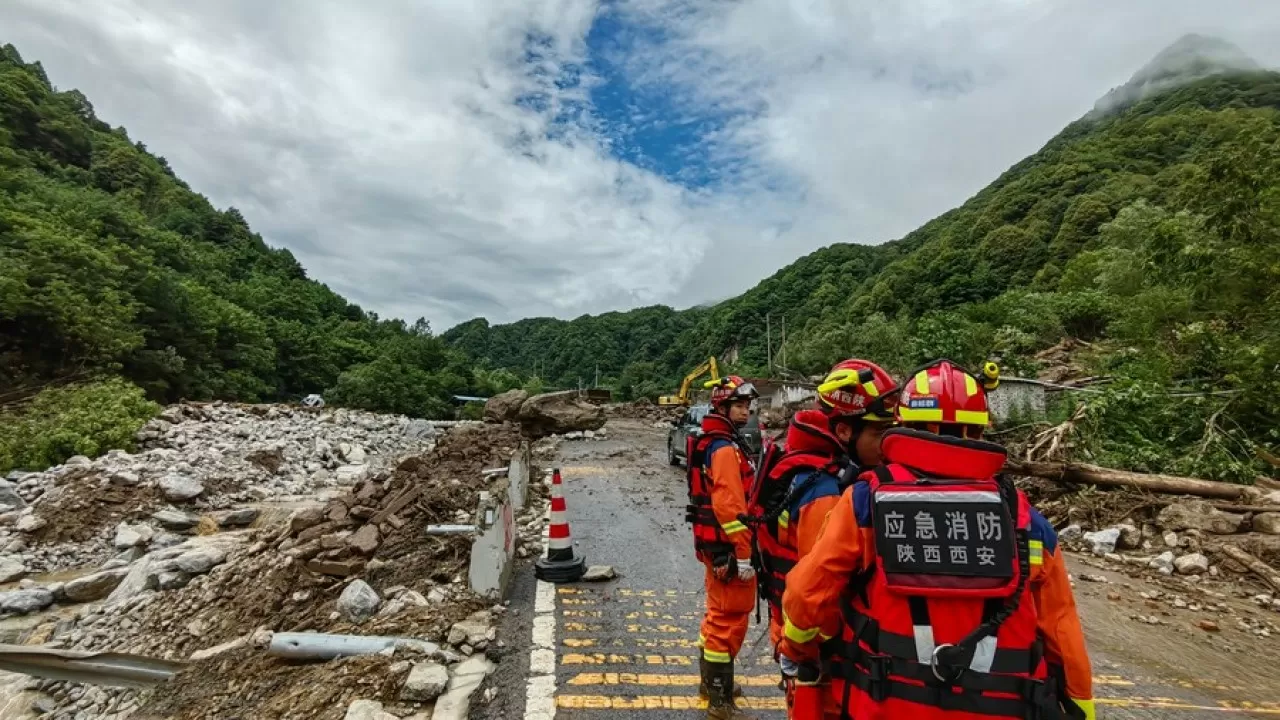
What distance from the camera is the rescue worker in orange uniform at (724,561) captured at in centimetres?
340

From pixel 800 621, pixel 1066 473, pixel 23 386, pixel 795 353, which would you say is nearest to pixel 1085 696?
pixel 800 621

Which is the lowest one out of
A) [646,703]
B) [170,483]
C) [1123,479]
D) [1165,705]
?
[1165,705]

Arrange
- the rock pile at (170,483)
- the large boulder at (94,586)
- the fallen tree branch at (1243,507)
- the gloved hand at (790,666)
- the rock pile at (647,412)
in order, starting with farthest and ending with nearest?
the rock pile at (647,412), the rock pile at (170,483), the large boulder at (94,586), the fallen tree branch at (1243,507), the gloved hand at (790,666)

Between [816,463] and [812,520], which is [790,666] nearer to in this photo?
[812,520]

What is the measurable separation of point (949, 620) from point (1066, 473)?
908 centimetres

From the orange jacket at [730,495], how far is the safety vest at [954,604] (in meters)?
1.60

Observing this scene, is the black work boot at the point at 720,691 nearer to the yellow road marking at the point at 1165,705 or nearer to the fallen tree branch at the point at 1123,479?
the yellow road marking at the point at 1165,705

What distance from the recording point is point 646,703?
11.9 feet

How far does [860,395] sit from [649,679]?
8.04 feet

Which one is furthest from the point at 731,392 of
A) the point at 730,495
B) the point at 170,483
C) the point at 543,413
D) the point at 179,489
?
the point at 543,413

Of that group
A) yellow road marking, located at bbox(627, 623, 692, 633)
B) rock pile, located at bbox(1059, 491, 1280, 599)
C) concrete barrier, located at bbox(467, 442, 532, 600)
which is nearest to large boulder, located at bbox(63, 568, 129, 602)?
concrete barrier, located at bbox(467, 442, 532, 600)

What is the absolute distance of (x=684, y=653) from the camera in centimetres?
436

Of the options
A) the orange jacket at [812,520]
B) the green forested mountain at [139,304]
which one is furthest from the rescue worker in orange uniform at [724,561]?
the green forested mountain at [139,304]

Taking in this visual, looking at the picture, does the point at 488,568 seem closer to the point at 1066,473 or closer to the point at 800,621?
the point at 800,621
